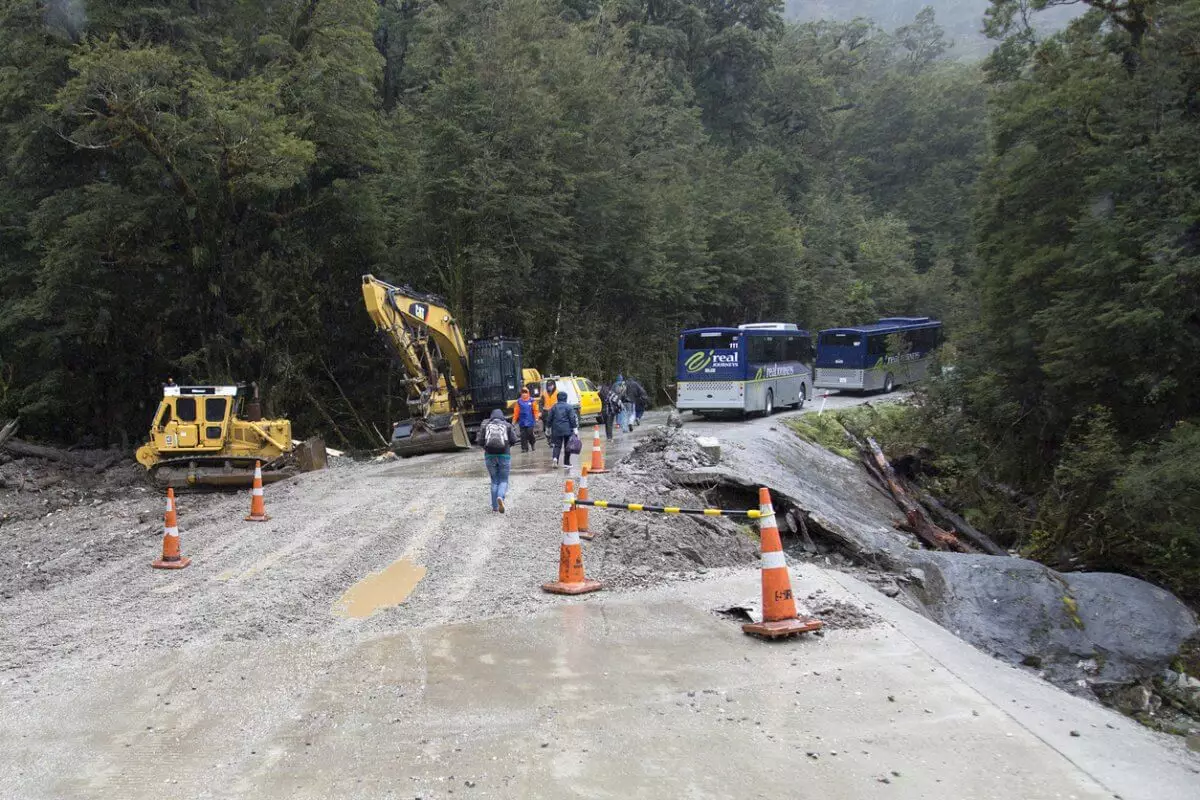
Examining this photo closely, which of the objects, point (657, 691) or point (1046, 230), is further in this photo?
point (1046, 230)

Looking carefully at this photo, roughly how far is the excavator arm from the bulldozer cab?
394 centimetres

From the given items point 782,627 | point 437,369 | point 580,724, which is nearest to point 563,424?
point 437,369

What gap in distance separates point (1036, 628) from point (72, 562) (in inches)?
475

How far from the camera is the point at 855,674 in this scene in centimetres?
670

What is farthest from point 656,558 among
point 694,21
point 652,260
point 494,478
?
point 694,21

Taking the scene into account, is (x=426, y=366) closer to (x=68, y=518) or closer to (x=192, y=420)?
(x=192, y=420)

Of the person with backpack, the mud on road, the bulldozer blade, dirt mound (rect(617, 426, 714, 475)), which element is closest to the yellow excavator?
the bulldozer blade

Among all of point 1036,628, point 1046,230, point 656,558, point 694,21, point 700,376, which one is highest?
point 694,21

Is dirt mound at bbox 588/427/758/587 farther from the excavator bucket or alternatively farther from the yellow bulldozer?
the yellow bulldozer

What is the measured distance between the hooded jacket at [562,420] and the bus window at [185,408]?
893 centimetres

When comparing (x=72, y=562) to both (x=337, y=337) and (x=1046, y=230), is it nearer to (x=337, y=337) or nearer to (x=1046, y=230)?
(x=1046, y=230)

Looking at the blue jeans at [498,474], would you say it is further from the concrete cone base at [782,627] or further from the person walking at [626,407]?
the person walking at [626,407]

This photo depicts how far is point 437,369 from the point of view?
2444cm

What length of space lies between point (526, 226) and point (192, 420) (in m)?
17.6
